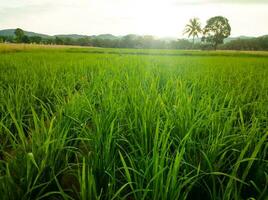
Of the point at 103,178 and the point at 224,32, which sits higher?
the point at 224,32

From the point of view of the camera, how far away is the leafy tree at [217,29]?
45906 millimetres

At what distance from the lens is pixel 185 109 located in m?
1.48

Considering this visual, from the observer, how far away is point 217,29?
46.6 metres

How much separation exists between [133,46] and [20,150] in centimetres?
4667

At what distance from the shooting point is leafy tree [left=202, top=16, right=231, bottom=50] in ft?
151

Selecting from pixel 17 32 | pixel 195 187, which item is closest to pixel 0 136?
pixel 195 187

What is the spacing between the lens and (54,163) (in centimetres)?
114

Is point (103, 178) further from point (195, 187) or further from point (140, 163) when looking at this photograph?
point (195, 187)

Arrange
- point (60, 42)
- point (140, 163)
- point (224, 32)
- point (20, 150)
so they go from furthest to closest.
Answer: point (60, 42) < point (224, 32) < point (20, 150) < point (140, 163)

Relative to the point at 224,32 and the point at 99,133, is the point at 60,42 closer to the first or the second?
the point at 224,32

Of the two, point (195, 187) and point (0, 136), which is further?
point (0, 136)

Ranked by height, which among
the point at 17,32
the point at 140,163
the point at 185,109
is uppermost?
the point at 17,32

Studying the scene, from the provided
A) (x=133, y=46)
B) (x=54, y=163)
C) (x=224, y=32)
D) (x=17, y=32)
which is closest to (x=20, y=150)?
(x=54, y=163)

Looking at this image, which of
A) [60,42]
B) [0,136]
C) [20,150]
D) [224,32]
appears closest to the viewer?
[20,150]
